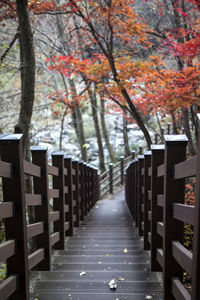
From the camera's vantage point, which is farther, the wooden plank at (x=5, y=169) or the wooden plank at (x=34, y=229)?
the wooden plank at (x=34, y=229)

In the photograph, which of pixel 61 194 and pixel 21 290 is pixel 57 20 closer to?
pixel 61 194

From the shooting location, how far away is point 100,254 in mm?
3768

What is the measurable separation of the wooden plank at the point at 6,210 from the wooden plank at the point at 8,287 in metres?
0.47

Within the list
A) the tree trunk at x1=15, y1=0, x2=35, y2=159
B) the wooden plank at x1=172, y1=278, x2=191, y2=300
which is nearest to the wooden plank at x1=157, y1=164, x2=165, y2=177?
the wooden plank at x1=172, y1=278, x2=191, y2=300

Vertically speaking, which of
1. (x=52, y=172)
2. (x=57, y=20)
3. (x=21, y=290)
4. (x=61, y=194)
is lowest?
(x=21, y=290)

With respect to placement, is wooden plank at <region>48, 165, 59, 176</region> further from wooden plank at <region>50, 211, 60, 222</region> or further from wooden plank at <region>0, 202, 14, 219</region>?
wooden plank at <region>0, 202, 14, 219</region>

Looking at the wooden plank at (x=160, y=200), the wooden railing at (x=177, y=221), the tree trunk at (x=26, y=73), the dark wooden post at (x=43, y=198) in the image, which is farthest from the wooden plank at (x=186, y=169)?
the tree trunk at (x=26, y=73)

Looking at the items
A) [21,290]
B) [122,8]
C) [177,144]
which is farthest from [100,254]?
[122,8]

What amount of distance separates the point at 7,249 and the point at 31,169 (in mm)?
749

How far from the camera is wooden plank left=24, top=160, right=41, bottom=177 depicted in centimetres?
234

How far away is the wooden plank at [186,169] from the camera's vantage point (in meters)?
1.66

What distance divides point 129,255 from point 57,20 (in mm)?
10511

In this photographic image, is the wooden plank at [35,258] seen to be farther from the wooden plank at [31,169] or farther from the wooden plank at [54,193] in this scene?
the wooden plank at [31,169]

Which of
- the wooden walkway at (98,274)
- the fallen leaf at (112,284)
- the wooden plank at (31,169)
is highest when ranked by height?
the wooden plank at (31,169)
